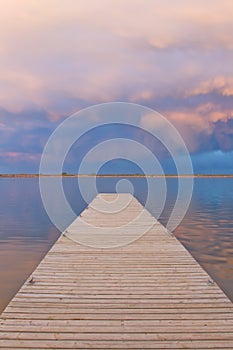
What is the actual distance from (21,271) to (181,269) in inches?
188

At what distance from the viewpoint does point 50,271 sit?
706cm

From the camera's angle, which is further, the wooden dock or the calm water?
the calm water

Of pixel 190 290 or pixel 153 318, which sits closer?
pixel 153 318

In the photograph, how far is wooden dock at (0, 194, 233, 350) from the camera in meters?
4.18

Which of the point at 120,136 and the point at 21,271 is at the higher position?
the point at 120,136

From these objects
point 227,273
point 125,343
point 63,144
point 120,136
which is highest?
point 120,136

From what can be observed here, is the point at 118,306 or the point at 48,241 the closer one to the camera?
the point at 118,306

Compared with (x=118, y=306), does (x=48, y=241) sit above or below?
below

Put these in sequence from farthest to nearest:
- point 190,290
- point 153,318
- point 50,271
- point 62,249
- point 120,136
Answer: 1. point 120,136
2. point 62,249
3. point 50,271
4. point 190,290
5. point 153,318

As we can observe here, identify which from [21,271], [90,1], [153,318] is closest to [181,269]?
[153,318]

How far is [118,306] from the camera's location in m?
5.20

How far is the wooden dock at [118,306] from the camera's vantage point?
4184 millimetres

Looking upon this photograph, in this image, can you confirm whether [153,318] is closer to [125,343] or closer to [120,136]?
[125,343]

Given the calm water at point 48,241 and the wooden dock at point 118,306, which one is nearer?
the wooden dock at point 118,306
